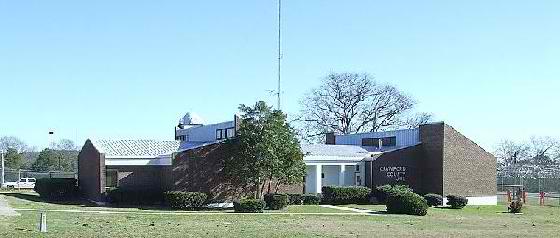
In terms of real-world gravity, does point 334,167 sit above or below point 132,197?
above

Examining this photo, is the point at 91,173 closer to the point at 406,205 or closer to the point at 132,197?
the point at 132,197

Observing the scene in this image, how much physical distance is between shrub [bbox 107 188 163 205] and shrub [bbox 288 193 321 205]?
8.15m

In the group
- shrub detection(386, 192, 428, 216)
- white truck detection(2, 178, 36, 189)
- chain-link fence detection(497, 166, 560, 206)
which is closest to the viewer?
shrub detection(386, 192, 428, 216)

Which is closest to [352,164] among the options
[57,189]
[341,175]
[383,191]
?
[341,175]

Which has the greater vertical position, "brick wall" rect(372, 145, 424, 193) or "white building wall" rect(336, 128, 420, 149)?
"white building wall" rect(336, 128, 420, 149)

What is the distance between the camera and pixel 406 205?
3781 cm

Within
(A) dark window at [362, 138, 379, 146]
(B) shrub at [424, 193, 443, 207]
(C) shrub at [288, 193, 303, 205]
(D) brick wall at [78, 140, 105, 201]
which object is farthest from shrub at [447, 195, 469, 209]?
(D) brick wall at [78, 140, 105, 201]

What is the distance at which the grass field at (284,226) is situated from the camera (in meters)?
22.3

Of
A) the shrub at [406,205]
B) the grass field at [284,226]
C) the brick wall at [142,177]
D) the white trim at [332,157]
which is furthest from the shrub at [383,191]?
the brick wall at [142,177]

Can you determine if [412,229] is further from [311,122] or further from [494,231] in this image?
[311,122]

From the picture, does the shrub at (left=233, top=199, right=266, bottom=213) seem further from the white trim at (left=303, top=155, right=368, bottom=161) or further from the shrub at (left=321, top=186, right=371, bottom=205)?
the white trim at (left=303, top=155, right=368, bottom=161)

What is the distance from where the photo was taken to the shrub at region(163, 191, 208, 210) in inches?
1566

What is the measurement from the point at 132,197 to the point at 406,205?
15.8 meters

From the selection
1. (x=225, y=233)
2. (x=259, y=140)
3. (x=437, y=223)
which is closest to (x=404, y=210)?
(x=437, y=223)
